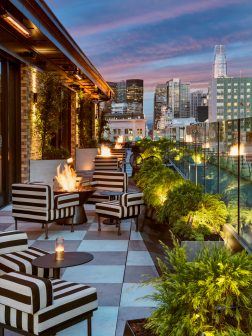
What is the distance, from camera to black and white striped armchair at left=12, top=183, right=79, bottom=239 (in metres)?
7.51

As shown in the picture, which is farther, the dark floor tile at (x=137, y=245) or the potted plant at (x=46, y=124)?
the potted plant at (x=46, y=124)

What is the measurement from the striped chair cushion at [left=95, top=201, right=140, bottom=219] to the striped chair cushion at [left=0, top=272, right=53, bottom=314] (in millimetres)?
4395

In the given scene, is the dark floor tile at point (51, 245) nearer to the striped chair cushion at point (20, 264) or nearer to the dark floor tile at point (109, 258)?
the dark floor tile at point (109, 258)

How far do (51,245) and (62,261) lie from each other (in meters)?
2.72

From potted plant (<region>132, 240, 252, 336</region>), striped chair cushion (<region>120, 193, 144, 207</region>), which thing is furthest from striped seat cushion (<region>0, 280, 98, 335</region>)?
striped chair cushion (<region>120, 193, 144, 207</region>)

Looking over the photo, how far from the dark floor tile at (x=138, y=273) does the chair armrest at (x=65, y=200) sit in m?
2.22

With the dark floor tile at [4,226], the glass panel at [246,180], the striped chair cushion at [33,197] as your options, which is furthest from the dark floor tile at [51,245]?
the glass panel at [246,180]

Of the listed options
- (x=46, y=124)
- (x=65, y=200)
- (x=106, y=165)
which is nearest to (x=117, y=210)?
(x=65, y=200)

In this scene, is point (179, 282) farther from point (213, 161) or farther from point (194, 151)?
point (194, 151)

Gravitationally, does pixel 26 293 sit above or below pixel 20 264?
above

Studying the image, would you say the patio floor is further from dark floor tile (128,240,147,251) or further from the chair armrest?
the chair armrest

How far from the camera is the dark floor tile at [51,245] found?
6.86m

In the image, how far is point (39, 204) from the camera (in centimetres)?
Result: 754

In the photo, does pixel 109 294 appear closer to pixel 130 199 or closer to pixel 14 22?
pixel 130 199
